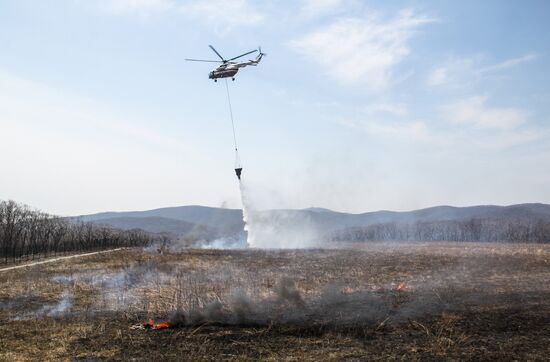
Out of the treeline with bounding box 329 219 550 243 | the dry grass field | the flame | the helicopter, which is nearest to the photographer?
the dry grass field

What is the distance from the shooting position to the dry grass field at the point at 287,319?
15211 mm

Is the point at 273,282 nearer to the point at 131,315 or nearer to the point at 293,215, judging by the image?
the point at 131,315

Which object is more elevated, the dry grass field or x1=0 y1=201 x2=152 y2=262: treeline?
x1=0 y1=201 x2=152 y2=262: treeline

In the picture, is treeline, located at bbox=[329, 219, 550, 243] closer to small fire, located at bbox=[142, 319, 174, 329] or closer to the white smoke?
the white smoke

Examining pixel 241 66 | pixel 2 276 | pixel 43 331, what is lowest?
pixel 43 331

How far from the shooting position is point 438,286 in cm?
2756

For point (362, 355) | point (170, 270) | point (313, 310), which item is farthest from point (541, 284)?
point (170, 270)

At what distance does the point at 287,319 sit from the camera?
18984 mm

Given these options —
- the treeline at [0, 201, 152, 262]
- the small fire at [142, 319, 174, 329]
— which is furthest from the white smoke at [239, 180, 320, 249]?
the small fire at [142, 319, 174, 329]

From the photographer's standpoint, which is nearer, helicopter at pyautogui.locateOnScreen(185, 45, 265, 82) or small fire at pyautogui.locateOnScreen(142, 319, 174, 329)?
small fire at pyautogui.locateOnScreen(142, 319, 174, 329)

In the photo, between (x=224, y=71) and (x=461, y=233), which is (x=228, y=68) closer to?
(x=224, y=71)

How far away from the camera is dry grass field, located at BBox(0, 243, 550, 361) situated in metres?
15.2

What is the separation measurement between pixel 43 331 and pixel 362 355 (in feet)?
42.9

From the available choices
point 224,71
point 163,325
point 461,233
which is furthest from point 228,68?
point 461,233
